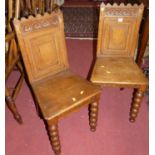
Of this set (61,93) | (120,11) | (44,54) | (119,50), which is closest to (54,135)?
(61,93)

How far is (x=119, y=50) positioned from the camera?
181cm

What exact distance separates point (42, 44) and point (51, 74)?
253 millimetres

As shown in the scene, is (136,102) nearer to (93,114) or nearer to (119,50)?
(93,114)

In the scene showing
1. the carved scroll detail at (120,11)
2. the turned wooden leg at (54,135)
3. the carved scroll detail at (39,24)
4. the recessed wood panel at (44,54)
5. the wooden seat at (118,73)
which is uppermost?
the carved scroll detail at (120,11)

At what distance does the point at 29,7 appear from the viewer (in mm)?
1904

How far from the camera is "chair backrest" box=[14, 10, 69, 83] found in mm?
1430

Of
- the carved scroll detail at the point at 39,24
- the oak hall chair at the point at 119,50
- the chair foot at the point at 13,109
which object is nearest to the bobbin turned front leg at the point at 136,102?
the oak hall chair at the point at 119,50

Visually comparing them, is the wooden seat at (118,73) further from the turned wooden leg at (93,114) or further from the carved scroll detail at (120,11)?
the carved scroll detail at (120,11)

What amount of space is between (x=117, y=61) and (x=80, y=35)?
1537 mm

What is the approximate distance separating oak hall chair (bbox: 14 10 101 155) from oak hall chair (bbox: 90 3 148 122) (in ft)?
0.61

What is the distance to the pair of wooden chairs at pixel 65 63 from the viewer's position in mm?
1435

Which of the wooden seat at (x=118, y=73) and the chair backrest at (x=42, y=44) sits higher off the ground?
the chair backrest at (x=42, y=44)

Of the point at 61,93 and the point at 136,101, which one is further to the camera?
the point at 136,101

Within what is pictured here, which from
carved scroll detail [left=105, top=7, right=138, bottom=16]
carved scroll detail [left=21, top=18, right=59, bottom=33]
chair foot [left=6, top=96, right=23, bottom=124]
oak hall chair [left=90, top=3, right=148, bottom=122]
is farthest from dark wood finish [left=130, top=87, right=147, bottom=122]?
chair foot [left=6, top=96, right=23, bottom=124]
